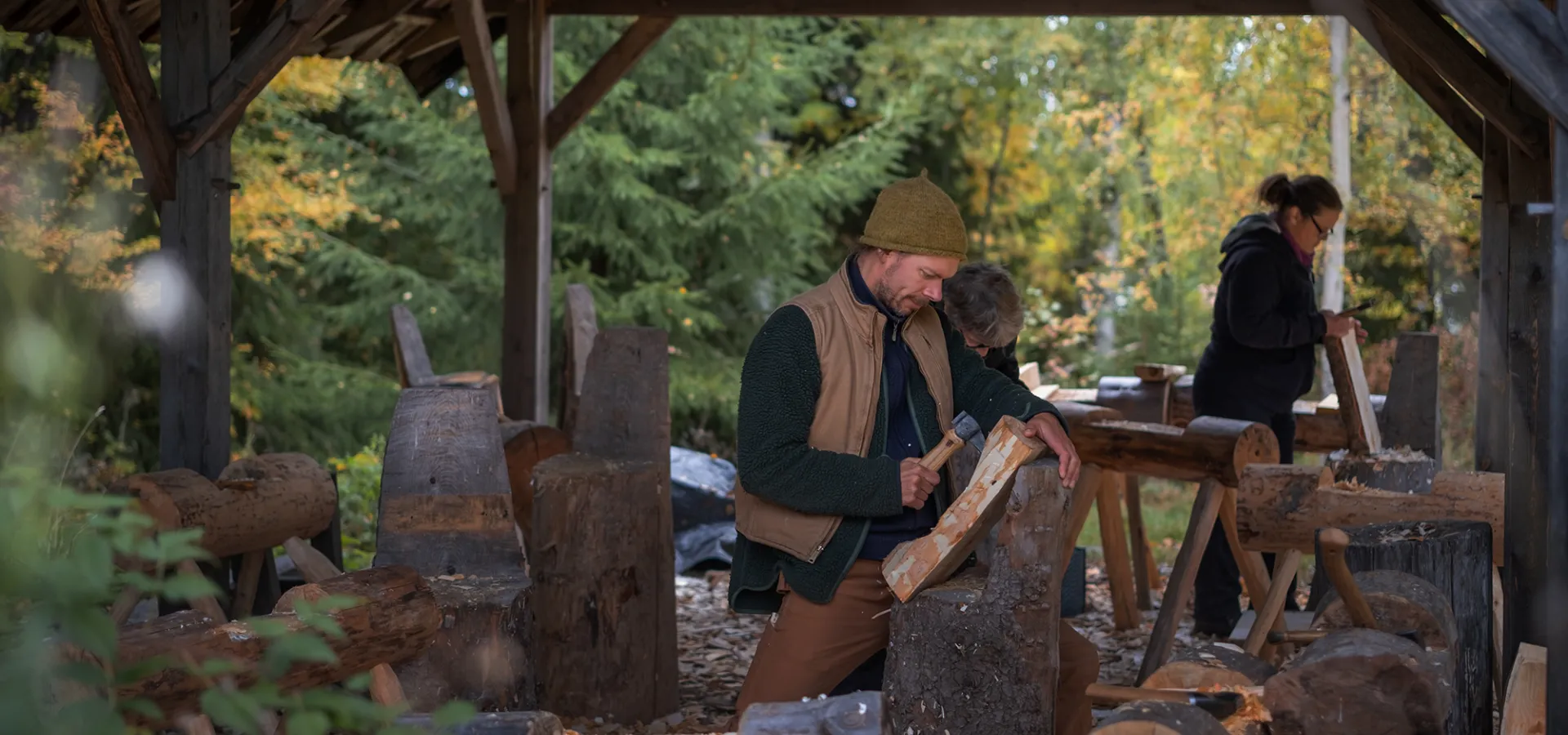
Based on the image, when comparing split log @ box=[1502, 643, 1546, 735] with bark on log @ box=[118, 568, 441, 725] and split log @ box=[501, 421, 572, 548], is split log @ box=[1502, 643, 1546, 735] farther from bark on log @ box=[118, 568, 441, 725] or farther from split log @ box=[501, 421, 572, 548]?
split log @ box=[501, 421, 572, 548]

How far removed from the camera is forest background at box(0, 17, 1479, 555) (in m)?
10.8

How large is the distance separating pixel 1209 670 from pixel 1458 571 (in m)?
1.04

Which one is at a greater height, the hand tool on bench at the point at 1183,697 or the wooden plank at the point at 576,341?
the wooden plank at the point at 576,341

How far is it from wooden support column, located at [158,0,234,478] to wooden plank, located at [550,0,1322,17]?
96.1 inches

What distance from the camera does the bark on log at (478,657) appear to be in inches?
148

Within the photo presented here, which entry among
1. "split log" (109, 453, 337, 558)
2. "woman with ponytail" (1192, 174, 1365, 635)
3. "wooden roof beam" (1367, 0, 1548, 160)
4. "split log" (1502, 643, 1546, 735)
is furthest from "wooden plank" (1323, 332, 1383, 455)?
"split log" (109, 453, 337, 558)

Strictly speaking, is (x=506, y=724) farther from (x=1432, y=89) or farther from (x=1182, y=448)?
(x=1432, y=89)

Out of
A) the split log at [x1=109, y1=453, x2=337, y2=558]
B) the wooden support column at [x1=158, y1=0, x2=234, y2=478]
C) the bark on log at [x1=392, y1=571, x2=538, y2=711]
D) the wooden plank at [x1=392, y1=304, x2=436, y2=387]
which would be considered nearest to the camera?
the bark on log at [x1=392, y1=571, x2=538, y2=711]

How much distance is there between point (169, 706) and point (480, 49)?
472cm

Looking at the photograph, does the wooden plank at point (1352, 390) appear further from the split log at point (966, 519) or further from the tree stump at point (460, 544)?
the tree stump at point (460, 544)

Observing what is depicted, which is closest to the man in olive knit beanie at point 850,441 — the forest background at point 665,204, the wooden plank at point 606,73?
the wooden plank at point 606,73

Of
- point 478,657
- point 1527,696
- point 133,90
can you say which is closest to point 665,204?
point 133,90

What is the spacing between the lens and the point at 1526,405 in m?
5.20

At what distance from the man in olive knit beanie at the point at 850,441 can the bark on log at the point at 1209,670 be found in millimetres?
213
